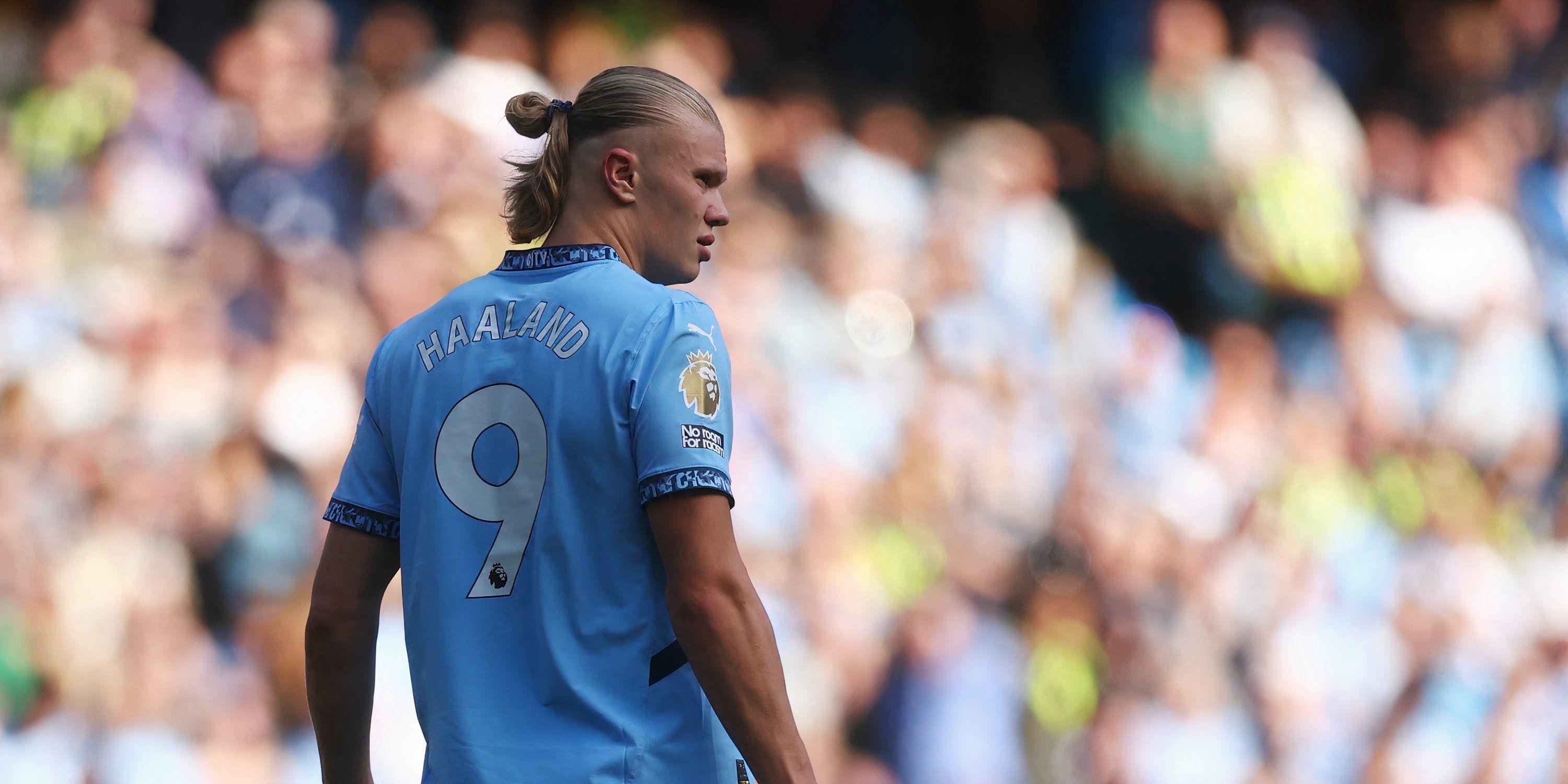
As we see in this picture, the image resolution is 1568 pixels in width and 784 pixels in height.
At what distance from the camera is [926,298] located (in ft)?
14.8

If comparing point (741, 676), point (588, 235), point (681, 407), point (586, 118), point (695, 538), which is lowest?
point (741, 676)

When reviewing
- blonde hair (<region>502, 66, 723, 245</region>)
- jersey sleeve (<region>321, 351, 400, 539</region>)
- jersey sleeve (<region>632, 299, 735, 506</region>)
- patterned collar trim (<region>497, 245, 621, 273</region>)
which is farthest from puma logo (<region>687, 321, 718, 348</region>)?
jersey sleeve (<region>321, 351, 400, 539</region>)

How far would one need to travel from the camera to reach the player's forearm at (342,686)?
57.1 inches

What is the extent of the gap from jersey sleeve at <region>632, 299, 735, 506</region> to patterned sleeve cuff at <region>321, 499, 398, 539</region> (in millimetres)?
340

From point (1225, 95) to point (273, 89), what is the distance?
3314 mm

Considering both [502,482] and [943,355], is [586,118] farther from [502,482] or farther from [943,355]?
[943,355]

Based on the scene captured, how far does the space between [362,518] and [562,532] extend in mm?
291

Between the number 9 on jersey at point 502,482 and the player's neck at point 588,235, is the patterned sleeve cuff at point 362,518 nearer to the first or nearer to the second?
the number 9 on jersey at point 502,482

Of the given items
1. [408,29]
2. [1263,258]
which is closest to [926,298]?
[1263,258]

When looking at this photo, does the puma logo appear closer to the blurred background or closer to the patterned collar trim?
the patterned collar trim

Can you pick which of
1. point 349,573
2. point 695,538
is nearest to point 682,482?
point 695,538

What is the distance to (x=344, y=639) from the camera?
1.45m

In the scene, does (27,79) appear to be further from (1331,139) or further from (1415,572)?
(1415,572)

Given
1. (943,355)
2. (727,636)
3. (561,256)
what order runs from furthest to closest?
(943,355)
(561,256)
(727,636)
